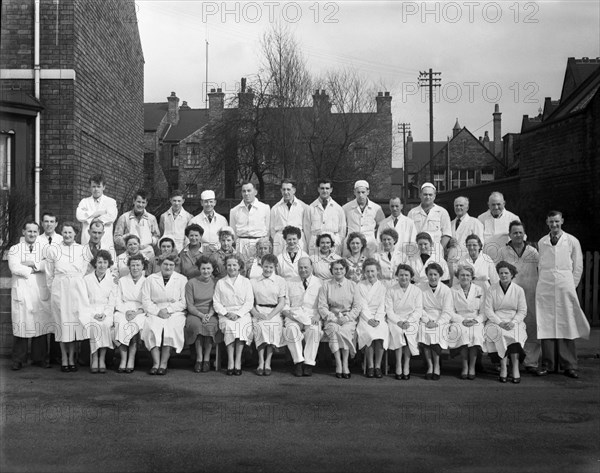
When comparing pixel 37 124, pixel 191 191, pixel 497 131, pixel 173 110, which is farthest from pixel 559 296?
pixel 497 131

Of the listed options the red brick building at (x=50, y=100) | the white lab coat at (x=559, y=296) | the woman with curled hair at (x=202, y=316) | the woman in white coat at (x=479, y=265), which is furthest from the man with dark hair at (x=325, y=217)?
the red brick building at (x=50, y=100)

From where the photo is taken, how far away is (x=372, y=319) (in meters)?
8.63

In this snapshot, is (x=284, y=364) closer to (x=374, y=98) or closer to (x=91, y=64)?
(x=91, y=64)

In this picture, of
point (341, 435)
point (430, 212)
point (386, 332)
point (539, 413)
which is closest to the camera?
point (341, 435)

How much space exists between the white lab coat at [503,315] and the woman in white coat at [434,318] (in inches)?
19.9

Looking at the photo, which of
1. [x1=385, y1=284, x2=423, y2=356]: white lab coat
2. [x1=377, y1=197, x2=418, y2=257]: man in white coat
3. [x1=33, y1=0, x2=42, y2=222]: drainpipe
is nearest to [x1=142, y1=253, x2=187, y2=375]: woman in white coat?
[x1=385, y1=284, x2=423, y2=356]: white lab coat

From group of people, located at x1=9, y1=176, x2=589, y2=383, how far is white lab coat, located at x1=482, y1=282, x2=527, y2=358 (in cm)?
1

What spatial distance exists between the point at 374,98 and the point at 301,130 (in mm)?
5296

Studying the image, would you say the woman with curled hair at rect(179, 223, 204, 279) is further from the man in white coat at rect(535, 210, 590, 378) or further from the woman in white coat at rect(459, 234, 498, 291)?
the man in white coat at rect(535, 210, 590, 378)

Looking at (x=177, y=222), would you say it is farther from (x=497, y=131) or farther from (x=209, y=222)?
(x=497, y=131)

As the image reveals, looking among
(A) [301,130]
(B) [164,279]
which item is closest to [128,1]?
(A) [301,130]

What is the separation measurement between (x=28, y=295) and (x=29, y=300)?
8cm

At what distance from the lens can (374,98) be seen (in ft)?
98.4

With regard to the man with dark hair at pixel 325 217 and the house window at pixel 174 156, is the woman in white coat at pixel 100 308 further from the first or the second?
the house window at pixel 174 156
